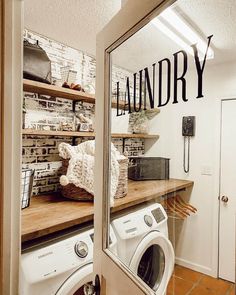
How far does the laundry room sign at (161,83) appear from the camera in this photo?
2.55 ft

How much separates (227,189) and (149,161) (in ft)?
2.23

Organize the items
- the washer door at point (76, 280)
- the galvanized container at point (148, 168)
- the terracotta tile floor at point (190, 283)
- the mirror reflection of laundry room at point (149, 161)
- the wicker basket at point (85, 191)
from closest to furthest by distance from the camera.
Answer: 1. the mirror reflection of laundry room at point (149, 161)
2. the washer door at point (76, 280)
3. the terracotta tile floor at point (190, 283)
4. the galvanized container at point (148, 168)
5. the wicker basket at point (85, 191)

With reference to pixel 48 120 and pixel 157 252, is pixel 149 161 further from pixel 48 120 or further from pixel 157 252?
pixel 48 120

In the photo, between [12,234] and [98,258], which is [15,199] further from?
[98,258]

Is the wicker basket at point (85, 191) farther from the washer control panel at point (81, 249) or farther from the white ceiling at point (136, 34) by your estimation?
the white ceiling at point (136, 34)

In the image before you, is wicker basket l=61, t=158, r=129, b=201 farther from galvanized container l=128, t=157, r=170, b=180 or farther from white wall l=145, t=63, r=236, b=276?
white wall l=145, t=63, r=236, b=276

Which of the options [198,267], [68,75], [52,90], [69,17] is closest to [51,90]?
[52,90]

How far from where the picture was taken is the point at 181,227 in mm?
1511

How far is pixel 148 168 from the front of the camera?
1.70 m

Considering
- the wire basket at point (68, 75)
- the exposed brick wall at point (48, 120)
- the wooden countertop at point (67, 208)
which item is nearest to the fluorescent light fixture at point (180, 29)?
the wooden countertop at point (67, 208)

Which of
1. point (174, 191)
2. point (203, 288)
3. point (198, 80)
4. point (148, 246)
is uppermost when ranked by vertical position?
point (198, 80)

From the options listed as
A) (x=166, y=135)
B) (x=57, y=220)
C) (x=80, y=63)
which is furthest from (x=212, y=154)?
(x=80, y=63)

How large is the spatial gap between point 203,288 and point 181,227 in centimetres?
40

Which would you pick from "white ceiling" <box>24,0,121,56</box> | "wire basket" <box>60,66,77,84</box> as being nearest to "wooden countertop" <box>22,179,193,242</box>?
"wire basket" <box>60,66,77,84</box>
